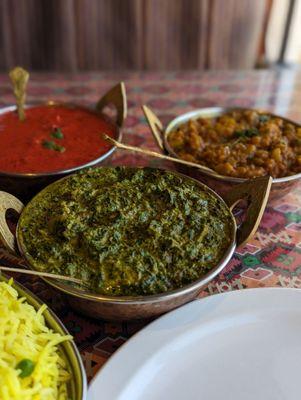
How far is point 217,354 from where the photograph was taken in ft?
3.39

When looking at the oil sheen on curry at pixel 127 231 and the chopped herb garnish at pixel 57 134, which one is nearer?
the oil sheen on curry at pixel 127 231

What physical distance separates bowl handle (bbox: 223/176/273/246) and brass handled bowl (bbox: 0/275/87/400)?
1.70 feet

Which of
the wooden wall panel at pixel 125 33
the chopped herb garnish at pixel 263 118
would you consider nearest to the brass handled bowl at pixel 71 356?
the chopped herb garnish at pixel 263 118

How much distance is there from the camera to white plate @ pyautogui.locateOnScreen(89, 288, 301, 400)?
3.12 feet

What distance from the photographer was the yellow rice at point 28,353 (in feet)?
2.59

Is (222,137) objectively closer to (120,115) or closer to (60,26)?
(120,115)

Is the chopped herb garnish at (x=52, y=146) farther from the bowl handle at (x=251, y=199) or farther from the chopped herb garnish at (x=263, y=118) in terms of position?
the chopped herb garnish at (x=263, y=118)

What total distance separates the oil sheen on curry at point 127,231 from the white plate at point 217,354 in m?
0.12

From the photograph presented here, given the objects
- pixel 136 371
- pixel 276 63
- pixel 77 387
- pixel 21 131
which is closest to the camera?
pixel 77 387

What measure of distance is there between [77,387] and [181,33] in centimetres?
309

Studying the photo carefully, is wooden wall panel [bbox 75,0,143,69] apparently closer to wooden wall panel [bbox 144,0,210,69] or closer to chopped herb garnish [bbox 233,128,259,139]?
wooden wall panel [bbox 144,0,210,69]

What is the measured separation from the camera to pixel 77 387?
2.78ft

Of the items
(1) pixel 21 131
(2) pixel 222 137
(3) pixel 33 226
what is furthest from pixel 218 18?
(3) pixel 33 226

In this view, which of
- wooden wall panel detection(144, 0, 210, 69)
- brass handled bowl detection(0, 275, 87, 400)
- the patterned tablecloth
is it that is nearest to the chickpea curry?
the patterned tablecloth
